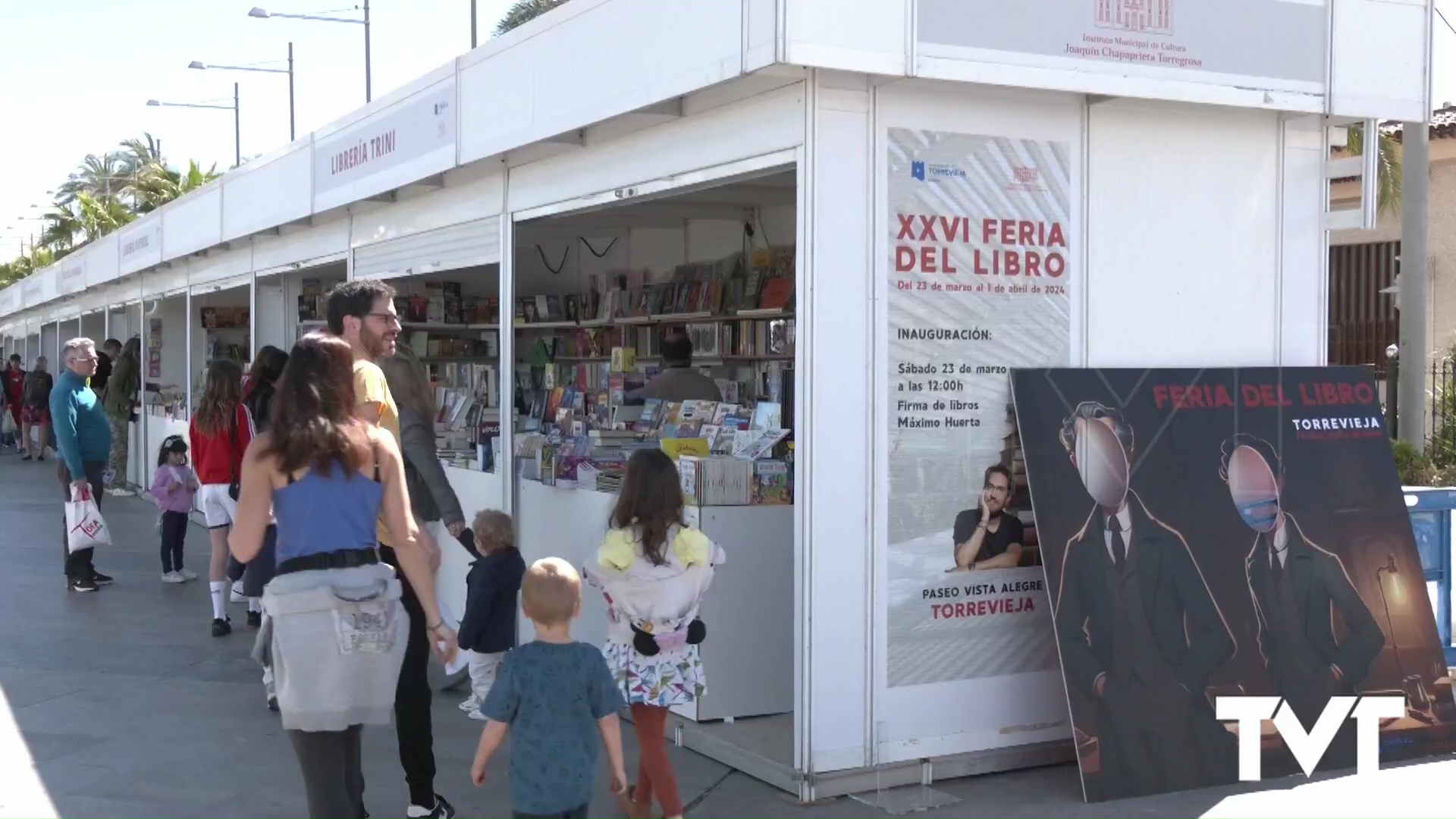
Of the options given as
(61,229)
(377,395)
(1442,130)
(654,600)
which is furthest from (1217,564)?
(61,229)

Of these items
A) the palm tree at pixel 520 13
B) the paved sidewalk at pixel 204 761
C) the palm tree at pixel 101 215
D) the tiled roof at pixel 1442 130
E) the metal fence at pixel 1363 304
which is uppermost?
the palm tree at pixel 520 13

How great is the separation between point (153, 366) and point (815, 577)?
570 inches

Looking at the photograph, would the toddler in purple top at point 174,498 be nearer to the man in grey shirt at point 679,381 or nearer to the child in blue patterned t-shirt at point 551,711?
the man in grey shirt at point 679,381

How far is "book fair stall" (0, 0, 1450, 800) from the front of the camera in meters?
5.23

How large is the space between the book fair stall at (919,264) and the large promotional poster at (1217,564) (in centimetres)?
8

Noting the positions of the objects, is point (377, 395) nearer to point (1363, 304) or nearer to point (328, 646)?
point (328, 646)

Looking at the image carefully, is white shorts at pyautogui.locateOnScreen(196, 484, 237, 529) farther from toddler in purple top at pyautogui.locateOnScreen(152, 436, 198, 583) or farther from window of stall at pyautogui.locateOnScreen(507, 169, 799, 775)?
window of stall at pyautogui.locateOnScreen(507, 169, 799, 775)

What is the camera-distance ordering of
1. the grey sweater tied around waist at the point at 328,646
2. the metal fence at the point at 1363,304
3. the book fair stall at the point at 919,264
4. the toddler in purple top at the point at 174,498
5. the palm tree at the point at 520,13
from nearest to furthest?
the grey sweater tied around waist at the point at 328,646, the book fair stall at the point at 919,264, the toddler in purple top at the point at 174,498, the metal fence at the point at 1363,304, the palm tree at the point at 520,13

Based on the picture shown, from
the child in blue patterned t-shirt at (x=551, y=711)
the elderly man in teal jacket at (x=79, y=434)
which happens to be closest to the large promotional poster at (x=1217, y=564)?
the child in blue patterned t-shirt at (x=551, y=711)

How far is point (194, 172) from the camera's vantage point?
43.4 m

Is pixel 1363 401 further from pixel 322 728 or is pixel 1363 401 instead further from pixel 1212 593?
pixel 322 728

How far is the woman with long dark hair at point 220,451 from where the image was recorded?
8.23m

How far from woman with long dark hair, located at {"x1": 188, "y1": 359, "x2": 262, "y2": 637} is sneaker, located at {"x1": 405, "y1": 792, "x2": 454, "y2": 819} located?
353 cm

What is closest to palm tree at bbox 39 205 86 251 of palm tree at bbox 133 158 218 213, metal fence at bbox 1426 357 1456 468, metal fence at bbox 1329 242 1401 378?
palm tree at bbox 133 158 218 213
